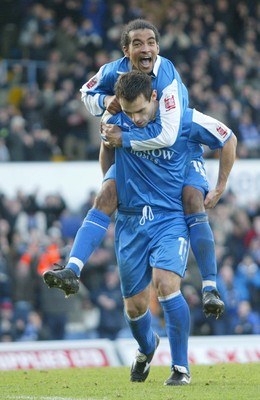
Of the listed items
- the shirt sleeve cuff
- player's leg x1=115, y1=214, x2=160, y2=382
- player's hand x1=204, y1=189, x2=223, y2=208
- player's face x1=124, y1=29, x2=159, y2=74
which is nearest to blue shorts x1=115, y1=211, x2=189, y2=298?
player's leg x1=115, y1=214, x2=160, y2=382

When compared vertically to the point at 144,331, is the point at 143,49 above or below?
above

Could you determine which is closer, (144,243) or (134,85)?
(134,85)

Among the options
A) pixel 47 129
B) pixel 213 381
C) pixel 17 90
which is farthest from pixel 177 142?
pixel 17 90

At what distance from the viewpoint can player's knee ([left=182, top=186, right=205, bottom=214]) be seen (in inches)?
385

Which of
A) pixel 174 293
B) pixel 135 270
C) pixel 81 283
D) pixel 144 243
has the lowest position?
pixel 81 283

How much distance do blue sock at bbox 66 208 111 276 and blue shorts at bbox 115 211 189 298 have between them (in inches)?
7.2

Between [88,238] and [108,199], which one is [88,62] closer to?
[108,199]

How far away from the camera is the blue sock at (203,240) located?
9.80 metres

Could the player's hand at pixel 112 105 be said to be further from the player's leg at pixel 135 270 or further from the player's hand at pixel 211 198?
the player's hand at pixel 211 198

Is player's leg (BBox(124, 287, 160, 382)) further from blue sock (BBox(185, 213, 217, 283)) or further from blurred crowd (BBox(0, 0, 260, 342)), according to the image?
blurred crowd (BBox(0, 0, 260, 342))

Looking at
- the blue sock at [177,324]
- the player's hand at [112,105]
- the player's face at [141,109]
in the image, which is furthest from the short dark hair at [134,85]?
the blue sock at [177,324]

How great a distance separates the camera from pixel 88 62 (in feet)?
77.9

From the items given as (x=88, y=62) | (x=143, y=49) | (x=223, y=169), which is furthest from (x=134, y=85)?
(x=88, y=62)

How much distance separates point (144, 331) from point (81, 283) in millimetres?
9622
